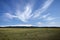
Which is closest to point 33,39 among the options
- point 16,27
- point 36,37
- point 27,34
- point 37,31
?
point 36,37

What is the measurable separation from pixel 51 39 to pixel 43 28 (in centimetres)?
141

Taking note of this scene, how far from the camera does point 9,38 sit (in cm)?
736

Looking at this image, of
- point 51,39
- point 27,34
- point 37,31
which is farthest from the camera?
point 37,31

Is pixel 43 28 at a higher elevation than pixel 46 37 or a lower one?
higher

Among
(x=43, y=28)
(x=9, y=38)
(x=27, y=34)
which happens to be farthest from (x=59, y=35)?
(x=9, y=38)

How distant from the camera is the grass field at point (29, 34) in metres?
7.30

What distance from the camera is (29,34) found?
780cm

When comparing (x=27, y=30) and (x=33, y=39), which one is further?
(x=27, y=30)

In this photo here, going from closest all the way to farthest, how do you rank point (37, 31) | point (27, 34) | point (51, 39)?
point (51, 39), point (27, 34), point (37, 31)

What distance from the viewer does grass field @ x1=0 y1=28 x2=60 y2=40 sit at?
7.30 meters

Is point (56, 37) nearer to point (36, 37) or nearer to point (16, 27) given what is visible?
point (36, 37)

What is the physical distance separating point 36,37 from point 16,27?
188cm

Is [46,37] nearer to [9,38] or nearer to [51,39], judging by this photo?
[51,39]

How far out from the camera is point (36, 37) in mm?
7332
